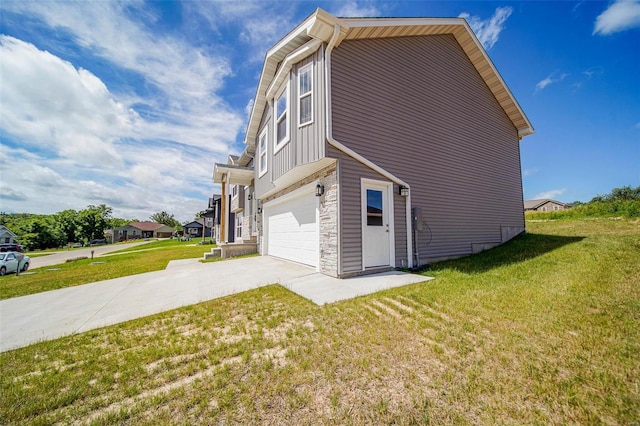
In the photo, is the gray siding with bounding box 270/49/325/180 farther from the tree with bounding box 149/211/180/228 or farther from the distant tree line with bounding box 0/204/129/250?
the tree with bounding box 149/211/180/228

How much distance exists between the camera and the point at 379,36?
22.6 feet

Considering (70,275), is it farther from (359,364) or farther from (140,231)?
(140,231)

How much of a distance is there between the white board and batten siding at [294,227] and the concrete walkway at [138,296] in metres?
0.73

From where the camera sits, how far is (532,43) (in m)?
9.47

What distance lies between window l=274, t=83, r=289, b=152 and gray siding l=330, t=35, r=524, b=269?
6.42ft

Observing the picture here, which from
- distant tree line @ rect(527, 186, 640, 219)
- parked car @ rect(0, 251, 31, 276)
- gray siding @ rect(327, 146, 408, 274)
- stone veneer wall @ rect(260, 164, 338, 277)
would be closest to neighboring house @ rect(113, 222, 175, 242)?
parked car @ rect(0, 251, 31, 276)

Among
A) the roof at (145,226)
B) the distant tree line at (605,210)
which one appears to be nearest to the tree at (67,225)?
the roof at (145,226)

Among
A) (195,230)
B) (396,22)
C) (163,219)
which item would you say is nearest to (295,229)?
(396,22)

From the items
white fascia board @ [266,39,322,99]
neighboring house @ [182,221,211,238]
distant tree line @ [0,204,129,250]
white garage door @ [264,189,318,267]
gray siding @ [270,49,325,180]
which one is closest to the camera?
gray siding @ [270,49,325,180]

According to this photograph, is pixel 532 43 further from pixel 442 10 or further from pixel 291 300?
pixel 291 300

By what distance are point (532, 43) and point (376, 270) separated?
36.6 ft

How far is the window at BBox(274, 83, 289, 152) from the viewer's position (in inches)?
293

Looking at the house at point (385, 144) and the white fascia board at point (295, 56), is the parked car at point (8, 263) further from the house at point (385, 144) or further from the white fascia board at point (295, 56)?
the white fascia board at point (295, 56)

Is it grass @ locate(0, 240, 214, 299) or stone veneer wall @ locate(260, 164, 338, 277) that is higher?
stone veneer wall @ locate(260, 164, 338, 277)
